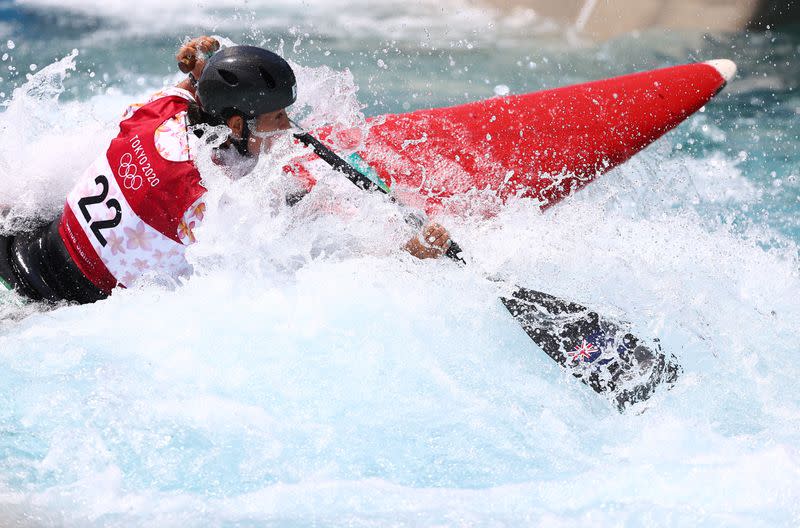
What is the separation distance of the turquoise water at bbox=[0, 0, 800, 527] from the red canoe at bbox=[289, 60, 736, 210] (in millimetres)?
123

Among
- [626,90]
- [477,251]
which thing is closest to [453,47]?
[626,90]

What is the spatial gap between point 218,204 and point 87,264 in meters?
0.42

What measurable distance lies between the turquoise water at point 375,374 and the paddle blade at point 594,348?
0.06m

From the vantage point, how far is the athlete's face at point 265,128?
2133 mm

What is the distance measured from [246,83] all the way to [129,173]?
1.23 ft

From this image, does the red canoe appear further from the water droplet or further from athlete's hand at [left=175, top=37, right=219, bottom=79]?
the water droplet

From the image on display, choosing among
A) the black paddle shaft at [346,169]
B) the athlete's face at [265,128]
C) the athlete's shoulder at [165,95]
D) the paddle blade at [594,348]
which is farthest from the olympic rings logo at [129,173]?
the paddle blade at [594,348]

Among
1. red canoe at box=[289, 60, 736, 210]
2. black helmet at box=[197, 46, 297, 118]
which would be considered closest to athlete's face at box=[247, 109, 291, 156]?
black helmet at box=[197, 46, 297, 118]

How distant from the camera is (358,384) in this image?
2354mm

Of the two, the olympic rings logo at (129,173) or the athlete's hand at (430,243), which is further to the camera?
the athlete's hand at (430,243)

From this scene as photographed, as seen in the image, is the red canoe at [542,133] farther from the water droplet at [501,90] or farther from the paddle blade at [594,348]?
the water droplet at [501,90]

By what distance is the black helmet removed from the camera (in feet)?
6.75

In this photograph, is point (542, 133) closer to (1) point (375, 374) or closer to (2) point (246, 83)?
(1) point (375, 374)

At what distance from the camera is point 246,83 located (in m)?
2.05
